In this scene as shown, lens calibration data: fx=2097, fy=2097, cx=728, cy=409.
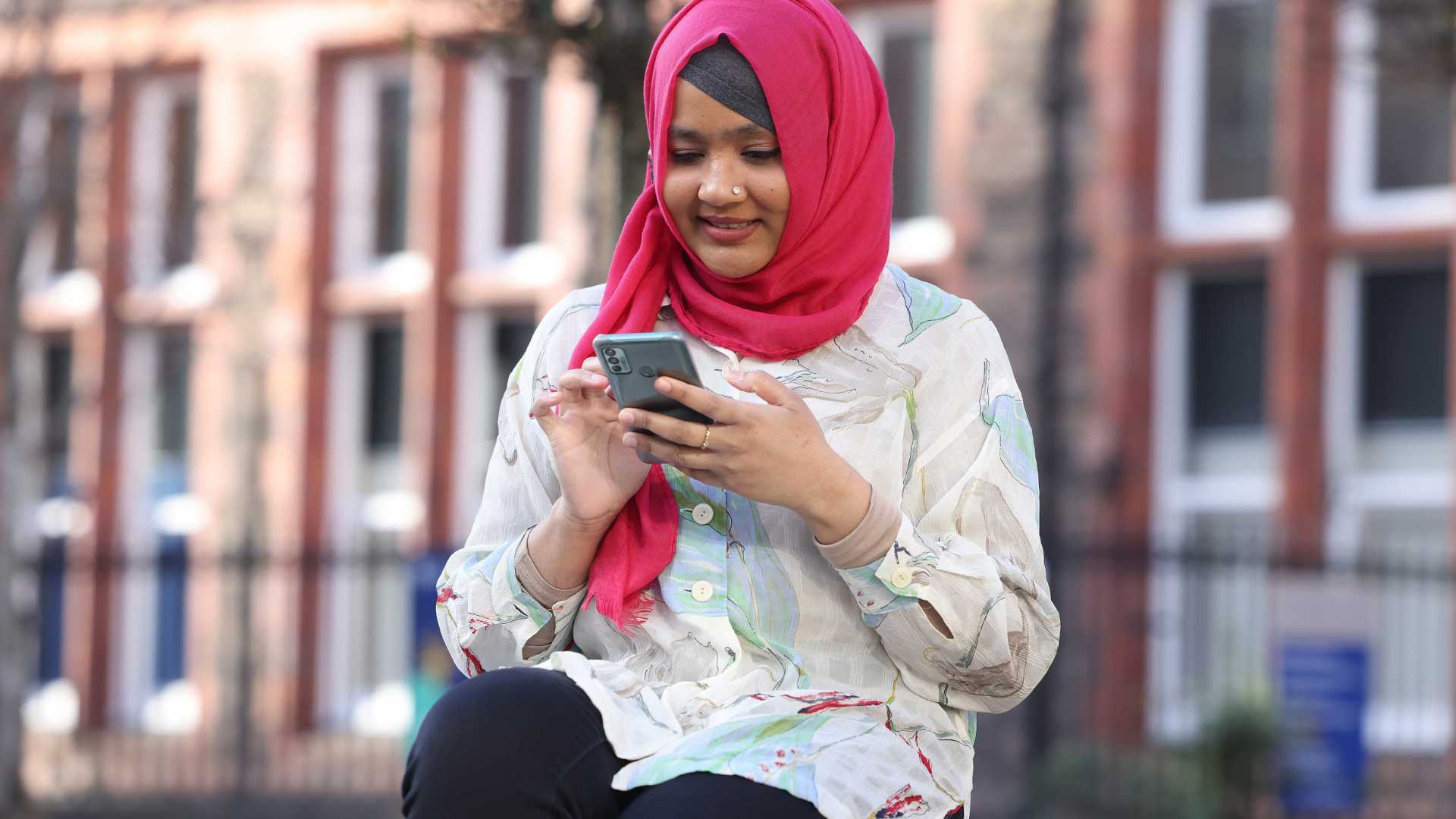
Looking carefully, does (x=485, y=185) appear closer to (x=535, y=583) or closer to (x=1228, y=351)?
(x=1228, y=351)

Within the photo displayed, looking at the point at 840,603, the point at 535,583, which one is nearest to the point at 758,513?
the point at 840,603

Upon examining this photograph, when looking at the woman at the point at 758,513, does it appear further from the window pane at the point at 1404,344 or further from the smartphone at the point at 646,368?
the window pane at the point at 1404,344

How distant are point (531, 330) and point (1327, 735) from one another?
224 inches

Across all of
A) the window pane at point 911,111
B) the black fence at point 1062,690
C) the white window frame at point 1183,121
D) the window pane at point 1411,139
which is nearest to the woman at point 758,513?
the black fence at point 1062,690

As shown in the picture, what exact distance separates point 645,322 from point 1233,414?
26.6 ft

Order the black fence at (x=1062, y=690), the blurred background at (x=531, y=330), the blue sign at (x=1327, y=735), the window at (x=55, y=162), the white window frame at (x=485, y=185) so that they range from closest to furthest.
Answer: the blue sign at (x=1327, y=735) < the black fence at (x=1062, y=690) < the blurred background at (x=531, y=330) < the window at (x=55, y=162) < the white window frame at (x=485, y=185)

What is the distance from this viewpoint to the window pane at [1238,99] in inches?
412

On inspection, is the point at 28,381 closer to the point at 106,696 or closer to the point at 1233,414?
the point at 106,696

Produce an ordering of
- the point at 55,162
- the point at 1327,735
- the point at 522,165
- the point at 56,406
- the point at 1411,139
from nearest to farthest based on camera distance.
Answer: the point at 1327,735
the point at 1411,139
the point at 55,162
the point at 522,165
the point at 56,406

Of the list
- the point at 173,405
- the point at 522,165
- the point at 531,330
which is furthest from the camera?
the point at 173,405

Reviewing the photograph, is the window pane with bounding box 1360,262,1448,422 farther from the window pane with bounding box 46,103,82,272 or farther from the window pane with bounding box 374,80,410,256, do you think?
the window pane with bounding box 46,103,82,272

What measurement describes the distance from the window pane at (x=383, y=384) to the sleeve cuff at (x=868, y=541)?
36.4 ft

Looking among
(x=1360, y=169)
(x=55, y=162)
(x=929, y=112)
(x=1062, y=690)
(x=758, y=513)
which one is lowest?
(x=1062, y=690)

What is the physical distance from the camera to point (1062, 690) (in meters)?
10.6
